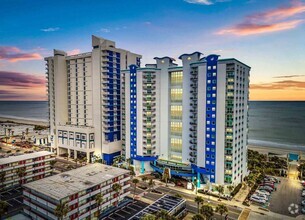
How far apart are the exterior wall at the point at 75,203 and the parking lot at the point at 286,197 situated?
50.6 m

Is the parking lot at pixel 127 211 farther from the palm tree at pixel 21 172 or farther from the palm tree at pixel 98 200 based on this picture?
the palm tree at pixel 21 172

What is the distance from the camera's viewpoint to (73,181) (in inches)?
2402

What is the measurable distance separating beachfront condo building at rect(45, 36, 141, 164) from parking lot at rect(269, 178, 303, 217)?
73.1 metres

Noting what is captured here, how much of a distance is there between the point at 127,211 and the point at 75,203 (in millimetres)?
16178

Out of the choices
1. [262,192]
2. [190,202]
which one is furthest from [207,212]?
[262,192]

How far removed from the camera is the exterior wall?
52.3 meters

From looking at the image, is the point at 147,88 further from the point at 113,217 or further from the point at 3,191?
the point at 3,191

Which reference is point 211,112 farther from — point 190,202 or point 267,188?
point 267,188

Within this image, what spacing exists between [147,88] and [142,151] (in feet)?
95.0

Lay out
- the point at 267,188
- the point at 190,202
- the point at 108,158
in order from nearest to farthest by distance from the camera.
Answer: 1. the point at 190,202
2. the point at 267,188
3. the point at 108,158

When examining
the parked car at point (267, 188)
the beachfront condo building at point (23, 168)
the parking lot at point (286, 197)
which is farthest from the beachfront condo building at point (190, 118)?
the beachfront condo building at point (23, 168)

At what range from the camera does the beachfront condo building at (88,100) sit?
11056cm

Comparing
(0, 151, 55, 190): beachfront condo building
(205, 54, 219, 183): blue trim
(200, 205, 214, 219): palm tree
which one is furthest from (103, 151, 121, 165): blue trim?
(200, 205, 214, 219): palm tree

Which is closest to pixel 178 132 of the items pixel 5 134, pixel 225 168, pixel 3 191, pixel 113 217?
pixel 225 168
